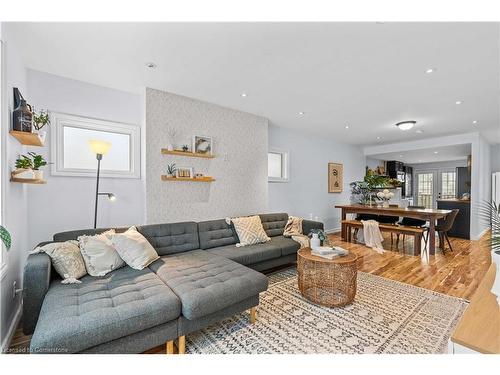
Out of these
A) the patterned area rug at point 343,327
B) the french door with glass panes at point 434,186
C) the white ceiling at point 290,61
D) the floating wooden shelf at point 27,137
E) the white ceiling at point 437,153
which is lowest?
the patterned area rug at point 343,327

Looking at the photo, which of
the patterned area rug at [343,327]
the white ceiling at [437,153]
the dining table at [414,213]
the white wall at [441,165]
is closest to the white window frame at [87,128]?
the patterned area rug at [343,327]

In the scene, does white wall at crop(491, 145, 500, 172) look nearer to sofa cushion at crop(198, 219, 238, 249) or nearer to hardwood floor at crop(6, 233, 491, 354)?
hardwood floor at crop(6, 233, 491, 354)

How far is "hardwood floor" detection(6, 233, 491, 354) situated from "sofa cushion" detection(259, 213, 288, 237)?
4.50ft

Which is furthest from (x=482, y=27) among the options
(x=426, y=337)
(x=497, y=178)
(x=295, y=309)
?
(x=497, y=178)

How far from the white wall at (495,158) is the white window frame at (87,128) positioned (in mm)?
10059

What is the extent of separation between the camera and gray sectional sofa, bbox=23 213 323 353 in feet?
4.69

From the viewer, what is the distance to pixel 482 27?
2.00m

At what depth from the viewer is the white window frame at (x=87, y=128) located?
9.57ft

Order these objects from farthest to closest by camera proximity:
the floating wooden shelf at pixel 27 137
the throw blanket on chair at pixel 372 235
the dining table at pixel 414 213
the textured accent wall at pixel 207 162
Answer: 1. the throw blanket on chair at pixel 372 235
2. the dining table at pixel 414 213
3. the textured accent wall at pixel 207 162
4. the floating wooden shelf at pixel 27 137

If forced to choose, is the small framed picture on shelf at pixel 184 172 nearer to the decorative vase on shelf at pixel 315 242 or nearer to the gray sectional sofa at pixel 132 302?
Result: the gray sectional sofa at pixel 132 302

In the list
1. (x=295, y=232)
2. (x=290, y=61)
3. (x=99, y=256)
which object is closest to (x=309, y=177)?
(x=295, y=232)

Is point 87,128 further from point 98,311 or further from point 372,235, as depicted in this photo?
point 372,235
